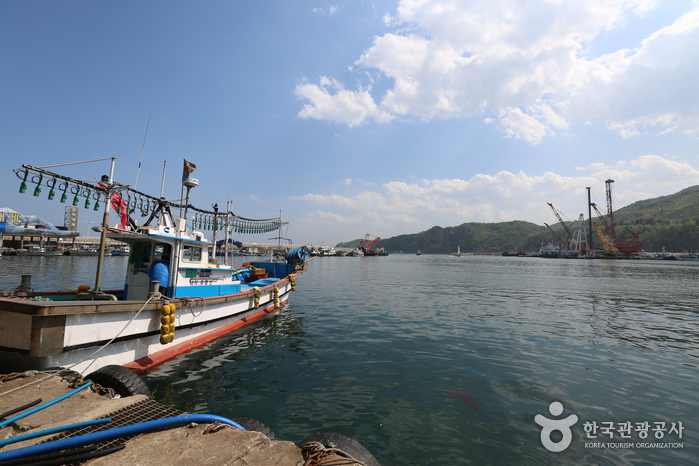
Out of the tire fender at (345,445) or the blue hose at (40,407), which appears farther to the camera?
the tire fender at (345,445)

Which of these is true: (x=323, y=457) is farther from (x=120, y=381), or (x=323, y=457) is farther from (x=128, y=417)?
(x=120, y=381)

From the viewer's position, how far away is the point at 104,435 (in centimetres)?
348

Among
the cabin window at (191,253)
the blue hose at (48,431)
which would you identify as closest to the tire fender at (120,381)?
the blue hose at (48,431)

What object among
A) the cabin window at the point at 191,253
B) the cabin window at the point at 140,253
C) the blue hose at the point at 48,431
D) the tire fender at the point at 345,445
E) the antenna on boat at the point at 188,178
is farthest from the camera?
the antenna on boat at the point at 188,178

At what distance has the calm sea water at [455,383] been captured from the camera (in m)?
5.50

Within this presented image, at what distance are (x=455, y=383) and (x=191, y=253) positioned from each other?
10.6 m

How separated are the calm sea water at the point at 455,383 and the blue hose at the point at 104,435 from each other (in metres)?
2.20

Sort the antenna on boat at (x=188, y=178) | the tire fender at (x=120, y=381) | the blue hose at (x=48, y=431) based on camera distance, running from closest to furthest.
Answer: the blue hose at (x=48, y=431) → the tire fender at (x=120, y=381) → the antenna on boat at (x=188, y=178)

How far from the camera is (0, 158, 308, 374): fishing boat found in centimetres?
617

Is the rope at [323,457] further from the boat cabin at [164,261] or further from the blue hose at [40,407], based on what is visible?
the boat cabin at [164,261]

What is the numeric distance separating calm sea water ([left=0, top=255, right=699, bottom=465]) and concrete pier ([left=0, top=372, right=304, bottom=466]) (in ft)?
7.11

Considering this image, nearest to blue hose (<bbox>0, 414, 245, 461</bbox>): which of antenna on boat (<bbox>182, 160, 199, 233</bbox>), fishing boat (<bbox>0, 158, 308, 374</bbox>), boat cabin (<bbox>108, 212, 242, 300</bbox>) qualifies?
fishing boat (<bbox>0, 158, 308, 374</bbox>)

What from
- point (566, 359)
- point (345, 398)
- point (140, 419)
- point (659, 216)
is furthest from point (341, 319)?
point (659, 216)

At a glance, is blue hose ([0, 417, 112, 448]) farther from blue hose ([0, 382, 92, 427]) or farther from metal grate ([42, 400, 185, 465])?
blue hose ([0, 382, 92, 427])
